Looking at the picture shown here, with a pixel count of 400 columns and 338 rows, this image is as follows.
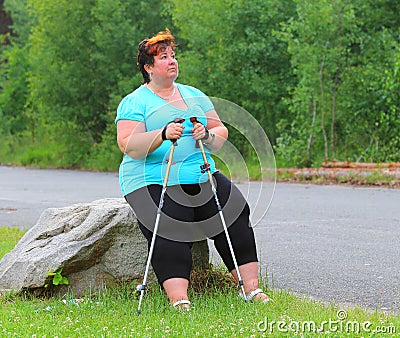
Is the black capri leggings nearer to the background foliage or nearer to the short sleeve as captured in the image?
the short sleeve

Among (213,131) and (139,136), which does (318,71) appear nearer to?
(213,131)

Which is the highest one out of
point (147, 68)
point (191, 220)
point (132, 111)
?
point (147, 68)

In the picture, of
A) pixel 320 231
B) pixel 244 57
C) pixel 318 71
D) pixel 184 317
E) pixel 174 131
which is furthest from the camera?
pixel 244 57

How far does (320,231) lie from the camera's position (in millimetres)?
8773

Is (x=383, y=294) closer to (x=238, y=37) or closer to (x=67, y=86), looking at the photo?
(x=238, y=37)

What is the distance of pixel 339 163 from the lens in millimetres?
15531

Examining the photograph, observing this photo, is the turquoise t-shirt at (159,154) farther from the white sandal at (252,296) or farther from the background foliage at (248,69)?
the background foliage at (248,69)

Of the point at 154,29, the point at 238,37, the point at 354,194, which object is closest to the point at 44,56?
the point at 154,29

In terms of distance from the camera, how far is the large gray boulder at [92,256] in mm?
5371

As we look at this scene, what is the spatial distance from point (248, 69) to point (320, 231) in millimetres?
10379

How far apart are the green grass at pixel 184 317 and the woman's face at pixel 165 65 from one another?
145 centimetres

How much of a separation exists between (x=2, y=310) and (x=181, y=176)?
1414 mm

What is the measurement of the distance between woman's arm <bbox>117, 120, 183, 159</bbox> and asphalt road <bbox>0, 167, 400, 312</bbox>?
0.82m

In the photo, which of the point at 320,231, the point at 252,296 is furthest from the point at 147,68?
the point at 320,231
